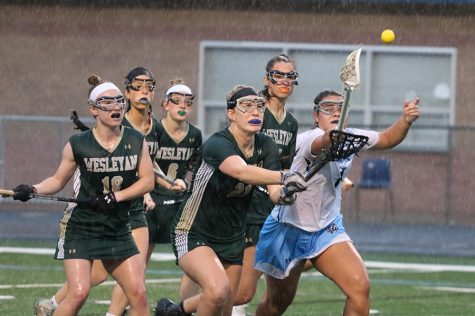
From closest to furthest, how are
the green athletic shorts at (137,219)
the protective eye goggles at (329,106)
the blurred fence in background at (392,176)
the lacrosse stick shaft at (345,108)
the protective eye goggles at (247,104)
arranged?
the lacrosse stick shaft at (345,108) → the protective eye goggles at (247,104) → the protective eye goggles at (329,106) → the green athletic shorts at (137,219) → the blurred fence in background at (392,176)

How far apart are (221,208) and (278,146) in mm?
1886

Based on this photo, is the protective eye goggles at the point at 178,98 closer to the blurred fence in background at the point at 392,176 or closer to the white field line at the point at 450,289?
the white field line at the point at 450,289

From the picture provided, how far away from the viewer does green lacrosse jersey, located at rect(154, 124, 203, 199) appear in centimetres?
1209

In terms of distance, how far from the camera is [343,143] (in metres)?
8.73

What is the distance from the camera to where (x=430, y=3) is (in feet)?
82.5

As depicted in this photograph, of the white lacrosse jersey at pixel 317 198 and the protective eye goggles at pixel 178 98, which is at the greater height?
the protective eye goggles at pixel 178 98

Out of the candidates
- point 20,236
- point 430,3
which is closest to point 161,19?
point 430,3

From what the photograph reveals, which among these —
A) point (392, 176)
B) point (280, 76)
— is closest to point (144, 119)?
point (280, 76)

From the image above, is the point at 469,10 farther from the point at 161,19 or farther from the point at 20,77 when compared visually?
the point at 20,77

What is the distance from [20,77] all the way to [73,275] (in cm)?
1753

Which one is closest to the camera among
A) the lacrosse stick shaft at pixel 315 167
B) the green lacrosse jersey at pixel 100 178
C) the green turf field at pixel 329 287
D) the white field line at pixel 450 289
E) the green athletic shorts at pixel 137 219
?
the lacrosse stick shaft at pixel 315 167

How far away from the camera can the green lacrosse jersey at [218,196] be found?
9.52 meters

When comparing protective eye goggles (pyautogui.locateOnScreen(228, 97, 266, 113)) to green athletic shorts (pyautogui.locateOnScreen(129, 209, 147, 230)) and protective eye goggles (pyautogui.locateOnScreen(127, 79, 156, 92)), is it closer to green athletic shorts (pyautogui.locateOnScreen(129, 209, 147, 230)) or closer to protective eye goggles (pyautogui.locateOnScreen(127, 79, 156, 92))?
green athletic shorts (pyautogui.locateOnScreen(129, 209, 147, 230))

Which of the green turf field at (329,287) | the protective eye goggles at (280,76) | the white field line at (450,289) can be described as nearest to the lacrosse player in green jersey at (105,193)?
the protective eye goggles at (280,76)
